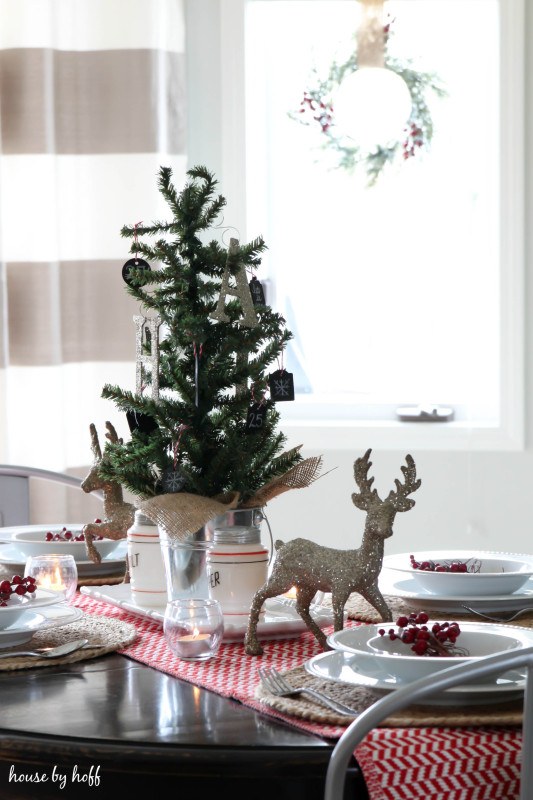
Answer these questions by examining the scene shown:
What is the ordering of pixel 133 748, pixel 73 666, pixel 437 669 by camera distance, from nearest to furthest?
1. pixel 133 748
2. pixel 437 669
3. pixel 73 666

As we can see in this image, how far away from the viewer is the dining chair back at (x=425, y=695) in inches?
31.1

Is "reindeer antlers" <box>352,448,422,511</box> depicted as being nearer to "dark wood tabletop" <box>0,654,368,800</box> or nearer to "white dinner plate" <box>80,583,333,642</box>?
"white dinner plate" <box>80,583,333,642</box>

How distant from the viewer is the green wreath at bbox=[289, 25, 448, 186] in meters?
3.20

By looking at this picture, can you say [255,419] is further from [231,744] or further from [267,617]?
[231,744]

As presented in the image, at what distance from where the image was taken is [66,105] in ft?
10.1

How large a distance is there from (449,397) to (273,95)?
3.76 ft

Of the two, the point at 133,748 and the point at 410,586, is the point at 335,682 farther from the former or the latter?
the point at 410,586

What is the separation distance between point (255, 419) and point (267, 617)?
262mm

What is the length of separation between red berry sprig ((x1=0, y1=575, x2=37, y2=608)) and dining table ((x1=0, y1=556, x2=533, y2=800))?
21 cm

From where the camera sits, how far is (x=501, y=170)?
117 inches

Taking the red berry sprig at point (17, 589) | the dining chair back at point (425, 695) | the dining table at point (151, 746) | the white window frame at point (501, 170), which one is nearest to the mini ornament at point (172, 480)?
the red berry sprig at point (17, 589)

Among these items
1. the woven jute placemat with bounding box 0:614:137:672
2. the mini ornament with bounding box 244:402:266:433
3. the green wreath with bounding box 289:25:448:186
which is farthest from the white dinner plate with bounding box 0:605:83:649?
the green wreath with bounding box 289:25:448:186

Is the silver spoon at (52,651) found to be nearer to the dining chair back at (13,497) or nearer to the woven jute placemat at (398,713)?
the woven jute placemat at (398,713)

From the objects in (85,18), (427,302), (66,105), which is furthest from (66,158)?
(427,302)
